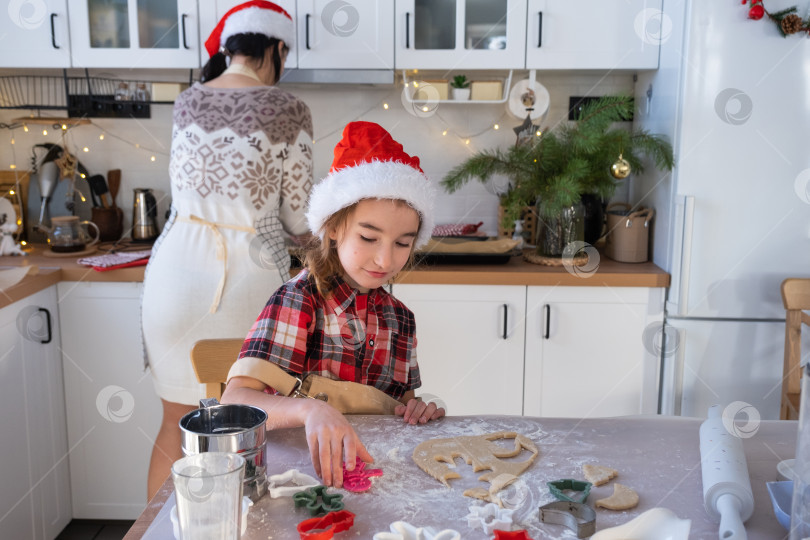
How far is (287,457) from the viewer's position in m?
0.94

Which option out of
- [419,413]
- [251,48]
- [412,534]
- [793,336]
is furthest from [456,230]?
[412,534]

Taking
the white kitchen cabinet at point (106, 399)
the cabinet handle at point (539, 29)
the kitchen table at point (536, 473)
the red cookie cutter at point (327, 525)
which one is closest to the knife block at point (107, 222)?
the white kitchen cabinet at point (106, 399)

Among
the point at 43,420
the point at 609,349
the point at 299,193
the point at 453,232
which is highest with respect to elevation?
the point at 299,193

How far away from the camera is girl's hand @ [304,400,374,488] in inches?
33.6

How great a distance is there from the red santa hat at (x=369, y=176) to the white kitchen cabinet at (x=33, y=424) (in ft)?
3.71

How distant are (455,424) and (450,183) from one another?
143 cm

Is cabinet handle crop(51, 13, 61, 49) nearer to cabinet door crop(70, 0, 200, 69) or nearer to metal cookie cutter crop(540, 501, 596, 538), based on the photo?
cabinet door crop(70, 0, 200, 69)

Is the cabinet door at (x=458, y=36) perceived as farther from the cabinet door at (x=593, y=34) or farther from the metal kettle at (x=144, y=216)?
the metal kettle at (x=144, y=216)

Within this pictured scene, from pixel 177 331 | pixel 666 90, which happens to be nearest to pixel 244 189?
pixel 177 331

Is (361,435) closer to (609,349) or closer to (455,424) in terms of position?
(455,424)

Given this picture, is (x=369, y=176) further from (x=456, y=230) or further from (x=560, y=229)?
(x=456, y=230)

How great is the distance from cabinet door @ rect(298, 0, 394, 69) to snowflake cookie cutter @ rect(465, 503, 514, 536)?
1.80 metres

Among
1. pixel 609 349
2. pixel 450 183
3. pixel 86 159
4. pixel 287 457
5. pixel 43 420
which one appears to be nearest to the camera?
pixel 287 457

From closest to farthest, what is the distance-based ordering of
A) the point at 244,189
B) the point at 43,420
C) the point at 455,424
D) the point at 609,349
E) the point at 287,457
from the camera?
the point at 287,457, the point at 455,424, the point at 244,189, the point at 43,420, the point at 609,349
